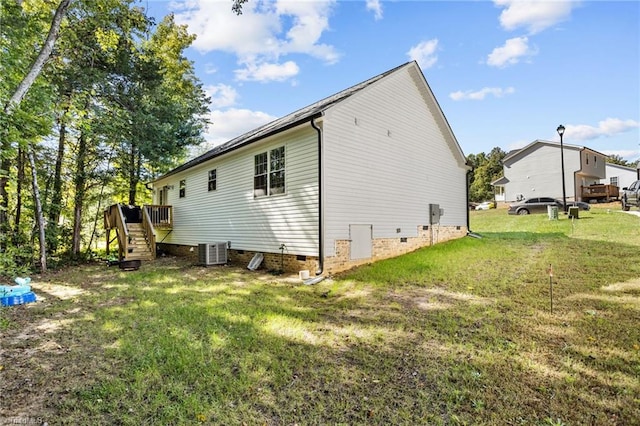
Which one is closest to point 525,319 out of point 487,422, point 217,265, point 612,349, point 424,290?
point 612,349

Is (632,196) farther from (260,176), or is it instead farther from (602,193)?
(260,176)

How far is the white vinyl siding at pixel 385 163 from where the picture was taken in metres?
8.45

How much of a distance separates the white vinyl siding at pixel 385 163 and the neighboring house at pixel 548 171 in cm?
2077

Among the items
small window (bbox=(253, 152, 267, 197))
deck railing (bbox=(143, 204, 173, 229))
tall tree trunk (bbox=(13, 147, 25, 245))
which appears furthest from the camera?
deck railing (bbox=(143, 204, 173, 229))

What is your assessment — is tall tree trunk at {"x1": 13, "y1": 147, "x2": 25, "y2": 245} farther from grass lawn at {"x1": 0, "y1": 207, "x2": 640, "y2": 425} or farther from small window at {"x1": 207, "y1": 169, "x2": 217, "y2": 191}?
grass lawn at {"x1": 0, "y1": 207, "x2": 640, "y2": 425}

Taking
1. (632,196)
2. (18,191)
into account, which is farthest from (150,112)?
(632,196)

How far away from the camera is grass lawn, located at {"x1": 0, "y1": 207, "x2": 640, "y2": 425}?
2.76 meters

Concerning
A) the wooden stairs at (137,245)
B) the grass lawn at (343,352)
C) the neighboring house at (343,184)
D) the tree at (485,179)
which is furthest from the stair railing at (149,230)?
the tree at (485,179)

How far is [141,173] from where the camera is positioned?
1842cm

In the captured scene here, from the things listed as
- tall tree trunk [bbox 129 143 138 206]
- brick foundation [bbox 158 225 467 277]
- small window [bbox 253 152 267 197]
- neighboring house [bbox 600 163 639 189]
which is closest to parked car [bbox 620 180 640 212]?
brick foundation [bbox 158 225 467 277]

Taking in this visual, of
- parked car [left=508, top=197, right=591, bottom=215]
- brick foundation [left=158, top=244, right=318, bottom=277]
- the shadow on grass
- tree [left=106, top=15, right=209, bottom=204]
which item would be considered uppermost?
tree [left=106, top=15, right=209, bottom=204]

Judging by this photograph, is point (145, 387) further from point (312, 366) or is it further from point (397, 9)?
point (397, 9)

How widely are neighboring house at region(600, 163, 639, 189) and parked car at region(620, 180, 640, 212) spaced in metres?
18.8

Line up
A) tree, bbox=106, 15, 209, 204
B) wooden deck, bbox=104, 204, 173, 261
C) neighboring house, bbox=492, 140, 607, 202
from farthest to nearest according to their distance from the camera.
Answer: neighboring house, bbox=492, 140, 607, 202
tree, bbox=106, 15, 209, 204
wooden deck, bbox=104, 204, 173, 261
